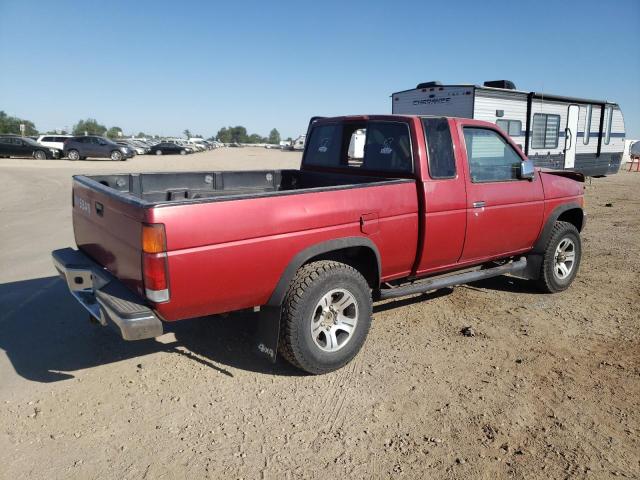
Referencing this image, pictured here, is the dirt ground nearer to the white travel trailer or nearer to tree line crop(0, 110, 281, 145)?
the white travel trailer

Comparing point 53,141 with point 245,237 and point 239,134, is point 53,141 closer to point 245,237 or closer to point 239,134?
point 245,237

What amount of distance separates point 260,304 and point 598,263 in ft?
18.0

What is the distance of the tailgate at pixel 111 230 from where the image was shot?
3.12m

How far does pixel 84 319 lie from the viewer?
479 centimetres

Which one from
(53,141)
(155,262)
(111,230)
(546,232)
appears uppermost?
(53,141)

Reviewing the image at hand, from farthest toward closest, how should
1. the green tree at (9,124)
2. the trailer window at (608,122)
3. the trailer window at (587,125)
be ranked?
the green tree at (9,124), the trailer window at (608,122), the trailer window at (587,125)

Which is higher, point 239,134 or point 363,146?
point 239,134

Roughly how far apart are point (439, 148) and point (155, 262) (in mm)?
2592

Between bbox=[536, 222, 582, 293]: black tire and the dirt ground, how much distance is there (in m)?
0.20

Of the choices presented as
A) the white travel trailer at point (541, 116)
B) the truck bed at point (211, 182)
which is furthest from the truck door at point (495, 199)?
the white travel trailer at point (541, 116)

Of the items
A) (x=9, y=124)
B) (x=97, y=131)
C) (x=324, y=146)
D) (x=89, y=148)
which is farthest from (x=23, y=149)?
(x=97, y=131)

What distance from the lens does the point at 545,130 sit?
15016 mm

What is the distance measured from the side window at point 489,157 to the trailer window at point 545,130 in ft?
35.3

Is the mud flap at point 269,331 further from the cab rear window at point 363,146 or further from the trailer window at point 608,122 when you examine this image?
the trailer window at point 608,122
